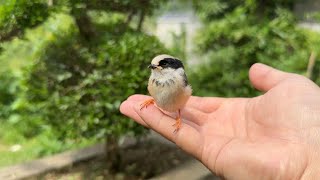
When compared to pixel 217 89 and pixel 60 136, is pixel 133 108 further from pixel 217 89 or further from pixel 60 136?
pixel 217 89

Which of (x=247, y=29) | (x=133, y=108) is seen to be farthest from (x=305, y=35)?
(x=133, y=108)

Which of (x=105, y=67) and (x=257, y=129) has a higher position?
(x=105, y=67)

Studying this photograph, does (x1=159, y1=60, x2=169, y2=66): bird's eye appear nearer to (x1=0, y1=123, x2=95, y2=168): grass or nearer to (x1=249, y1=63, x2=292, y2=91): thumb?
(x1=249, y1=63, x2=292, y2=91): thumb

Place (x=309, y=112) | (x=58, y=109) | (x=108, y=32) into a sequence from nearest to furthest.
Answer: (x=309, y=112)
(x=58, y=109)
(x=108, y=32)

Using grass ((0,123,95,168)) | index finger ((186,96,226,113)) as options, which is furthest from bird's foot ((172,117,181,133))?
grass ((0,123,95,168))

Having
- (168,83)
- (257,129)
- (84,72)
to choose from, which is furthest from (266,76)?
(84,72)

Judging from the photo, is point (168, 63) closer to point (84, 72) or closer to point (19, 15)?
point (19, 15)
